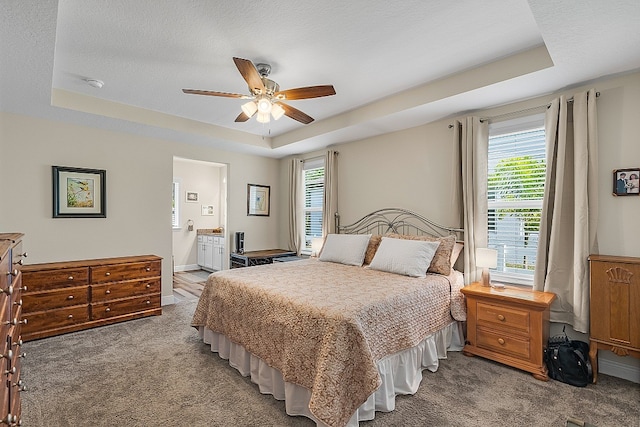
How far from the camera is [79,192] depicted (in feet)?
12.7

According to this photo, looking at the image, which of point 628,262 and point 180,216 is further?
point 180,216

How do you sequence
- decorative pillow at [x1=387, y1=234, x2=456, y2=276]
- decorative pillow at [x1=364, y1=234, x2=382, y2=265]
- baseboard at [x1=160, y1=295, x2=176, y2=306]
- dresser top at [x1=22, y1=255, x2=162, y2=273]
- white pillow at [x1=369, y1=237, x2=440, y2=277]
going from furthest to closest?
baseboard at [x1=160, y1=295, x2=176, y2=306], decorative pillow at [x1=364, y1=234, x2=382, y2=265], dresser top at [x1=22, y1=255, x2=162, y2=273], decorative pillow at [x1=387, y1=234, x2=456, y2=276], white pillow at [x1=369, y1=237, x2=440, y2=277]

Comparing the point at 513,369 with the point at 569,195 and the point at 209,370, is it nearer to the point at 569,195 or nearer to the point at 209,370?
the point at 569,195

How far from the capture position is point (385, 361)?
2.11 m

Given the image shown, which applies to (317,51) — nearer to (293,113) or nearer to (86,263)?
(293,113)

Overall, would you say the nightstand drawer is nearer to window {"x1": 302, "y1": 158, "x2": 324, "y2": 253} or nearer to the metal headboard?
the metal headboard

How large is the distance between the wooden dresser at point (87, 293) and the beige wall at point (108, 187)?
269 mm

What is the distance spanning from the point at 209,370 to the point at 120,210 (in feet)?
9.04

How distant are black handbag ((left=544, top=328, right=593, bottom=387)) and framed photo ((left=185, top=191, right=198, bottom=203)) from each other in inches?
277

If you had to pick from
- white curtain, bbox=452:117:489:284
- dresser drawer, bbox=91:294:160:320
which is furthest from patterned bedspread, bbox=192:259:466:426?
dresser drawer, bbox=91:294:160:320

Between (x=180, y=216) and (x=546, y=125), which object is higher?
(x=546, y=125)

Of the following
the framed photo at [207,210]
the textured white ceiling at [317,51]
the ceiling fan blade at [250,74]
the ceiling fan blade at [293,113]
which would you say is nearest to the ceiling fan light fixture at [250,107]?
the ceiling fan blade at [250,74]

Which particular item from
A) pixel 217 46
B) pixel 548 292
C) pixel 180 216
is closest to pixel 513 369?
pixel 548 292

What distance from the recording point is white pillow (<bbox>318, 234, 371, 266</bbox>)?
3.69 meters
